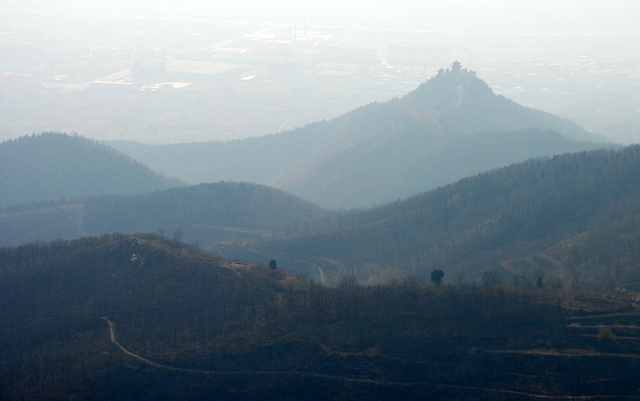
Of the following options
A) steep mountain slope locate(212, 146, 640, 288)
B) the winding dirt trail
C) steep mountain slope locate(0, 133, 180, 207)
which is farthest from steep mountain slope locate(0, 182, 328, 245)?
the winding dirt trail

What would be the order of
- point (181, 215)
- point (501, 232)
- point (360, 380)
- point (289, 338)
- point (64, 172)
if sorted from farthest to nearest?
1. point (64, 172)
2. point (181, 215)
3. point (501, 232)
4. point (289, 338)
5. point (360, 380)

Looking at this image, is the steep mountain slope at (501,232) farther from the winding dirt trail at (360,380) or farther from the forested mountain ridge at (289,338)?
the winding dirt trail at (360,380)

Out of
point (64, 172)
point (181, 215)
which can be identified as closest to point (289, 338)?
point (181, 215)

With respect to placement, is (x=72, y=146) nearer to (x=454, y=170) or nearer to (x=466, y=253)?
(x=454, y=170)

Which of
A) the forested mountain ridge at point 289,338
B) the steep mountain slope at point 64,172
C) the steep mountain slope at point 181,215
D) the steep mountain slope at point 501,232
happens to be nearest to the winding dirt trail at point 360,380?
the forested mountain ridge at point 289,338

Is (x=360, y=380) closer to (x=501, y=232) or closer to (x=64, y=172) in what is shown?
(x=501, y=232)

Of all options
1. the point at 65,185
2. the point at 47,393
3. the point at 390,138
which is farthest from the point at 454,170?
the point at 47,393
